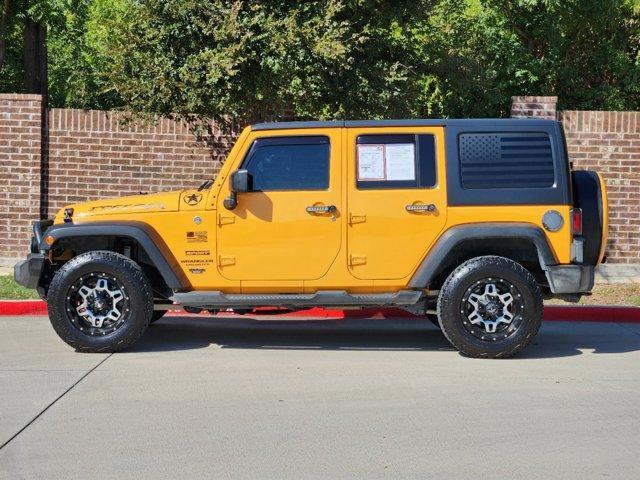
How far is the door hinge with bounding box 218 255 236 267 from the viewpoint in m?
8.55

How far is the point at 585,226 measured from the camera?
8578 mm

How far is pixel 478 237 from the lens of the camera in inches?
329

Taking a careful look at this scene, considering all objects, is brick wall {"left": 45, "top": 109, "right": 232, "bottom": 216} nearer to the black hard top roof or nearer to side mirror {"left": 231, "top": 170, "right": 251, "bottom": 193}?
the black hard top roof

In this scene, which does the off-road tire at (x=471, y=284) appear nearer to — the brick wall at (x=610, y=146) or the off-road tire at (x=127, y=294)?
the off-road tire at (x=127, y=294)

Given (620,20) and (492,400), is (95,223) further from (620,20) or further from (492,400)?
(620,20)

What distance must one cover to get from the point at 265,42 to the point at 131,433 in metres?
7.31

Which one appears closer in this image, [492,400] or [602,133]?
[492,400]

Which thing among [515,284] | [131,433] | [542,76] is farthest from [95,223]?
[542,76]

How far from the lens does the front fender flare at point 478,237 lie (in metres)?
8.36

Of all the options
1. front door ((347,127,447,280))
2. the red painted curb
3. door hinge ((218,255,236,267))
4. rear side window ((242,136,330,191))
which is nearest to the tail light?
front door ((347,127,447,280))

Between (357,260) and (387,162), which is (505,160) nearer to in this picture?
(387,162)

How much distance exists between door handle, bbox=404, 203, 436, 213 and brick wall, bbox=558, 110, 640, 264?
220 inches

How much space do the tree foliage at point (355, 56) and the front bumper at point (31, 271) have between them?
4.15m

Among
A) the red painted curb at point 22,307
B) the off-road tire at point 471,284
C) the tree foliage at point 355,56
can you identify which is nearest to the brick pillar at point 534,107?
the tree foliage at point 355,56
